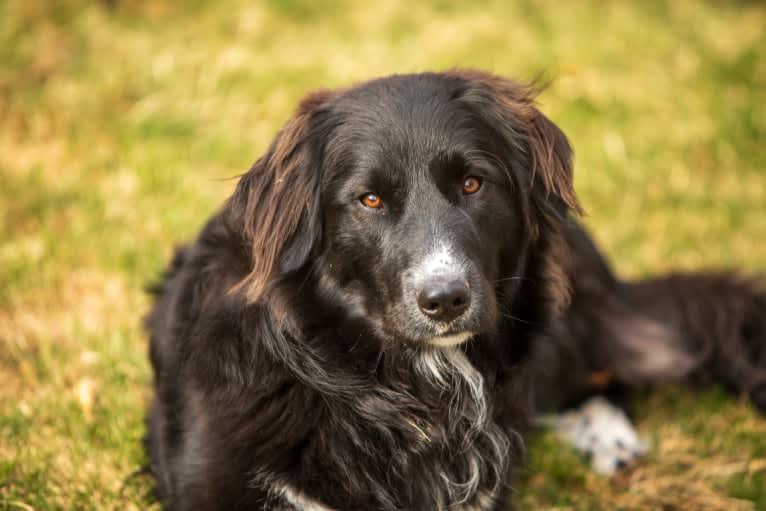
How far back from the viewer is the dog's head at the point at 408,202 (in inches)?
112

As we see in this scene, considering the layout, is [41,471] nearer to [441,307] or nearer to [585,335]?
[441,307]

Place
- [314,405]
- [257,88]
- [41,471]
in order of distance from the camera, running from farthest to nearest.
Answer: [257,88] → [41,471] → [314,405]

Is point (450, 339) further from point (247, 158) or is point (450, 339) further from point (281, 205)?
point (247, 158)

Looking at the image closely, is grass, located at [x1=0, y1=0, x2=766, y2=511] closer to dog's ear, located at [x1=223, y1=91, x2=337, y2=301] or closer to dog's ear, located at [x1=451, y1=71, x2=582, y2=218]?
dog's ear, located at [x1=451, y1=71, x2=582, y2=218]

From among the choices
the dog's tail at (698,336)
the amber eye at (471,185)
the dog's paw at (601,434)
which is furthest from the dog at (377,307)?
the dog's tail at (698,336)

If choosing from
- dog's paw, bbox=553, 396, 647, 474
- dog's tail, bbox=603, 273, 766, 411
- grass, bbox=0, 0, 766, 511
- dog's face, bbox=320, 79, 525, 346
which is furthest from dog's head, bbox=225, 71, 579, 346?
dog's tail, bbox=603, 273, 766, 411

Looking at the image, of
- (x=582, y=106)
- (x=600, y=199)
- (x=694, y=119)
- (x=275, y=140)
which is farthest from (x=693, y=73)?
(x=275, y=140)

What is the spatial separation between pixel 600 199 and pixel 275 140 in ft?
12.7

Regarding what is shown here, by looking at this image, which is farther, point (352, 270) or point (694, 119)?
point (694, 119)

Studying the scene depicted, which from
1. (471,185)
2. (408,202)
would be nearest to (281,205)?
(408,202)

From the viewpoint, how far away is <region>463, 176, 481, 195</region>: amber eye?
9.88ft

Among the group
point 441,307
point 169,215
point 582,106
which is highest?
point 441,307

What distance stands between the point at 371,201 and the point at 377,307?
0.37 m

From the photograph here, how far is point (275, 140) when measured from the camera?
3.15m
